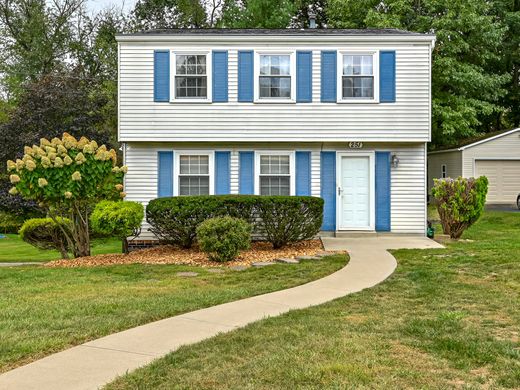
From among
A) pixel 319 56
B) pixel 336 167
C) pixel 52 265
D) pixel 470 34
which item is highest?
pixel 470 34

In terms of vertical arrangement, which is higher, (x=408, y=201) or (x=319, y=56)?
(x=319, y=56)

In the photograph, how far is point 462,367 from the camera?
402 cm

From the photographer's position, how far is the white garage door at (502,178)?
2388 cm

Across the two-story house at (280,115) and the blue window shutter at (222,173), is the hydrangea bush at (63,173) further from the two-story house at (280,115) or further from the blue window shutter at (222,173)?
the blue window shutter at (222,173)

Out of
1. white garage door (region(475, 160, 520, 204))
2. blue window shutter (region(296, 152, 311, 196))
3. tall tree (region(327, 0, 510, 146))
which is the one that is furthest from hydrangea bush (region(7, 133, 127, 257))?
white garage door (region(475, 160, 520, 204))

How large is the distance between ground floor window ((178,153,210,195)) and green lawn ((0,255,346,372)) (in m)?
3.72

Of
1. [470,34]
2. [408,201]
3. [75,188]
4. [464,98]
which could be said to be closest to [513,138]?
[464,98]

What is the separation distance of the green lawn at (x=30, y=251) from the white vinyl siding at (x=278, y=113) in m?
3.66

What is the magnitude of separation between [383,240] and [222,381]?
9209mm

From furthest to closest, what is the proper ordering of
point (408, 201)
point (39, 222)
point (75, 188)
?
1. point (408, 201)
2. point (39, 222)
3. point (75, 188)

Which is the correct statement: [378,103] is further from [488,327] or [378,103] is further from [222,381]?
[222,381]

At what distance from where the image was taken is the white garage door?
78.3 ft

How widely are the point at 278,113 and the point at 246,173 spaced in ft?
5.52

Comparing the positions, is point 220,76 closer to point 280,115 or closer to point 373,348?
point 280,115
